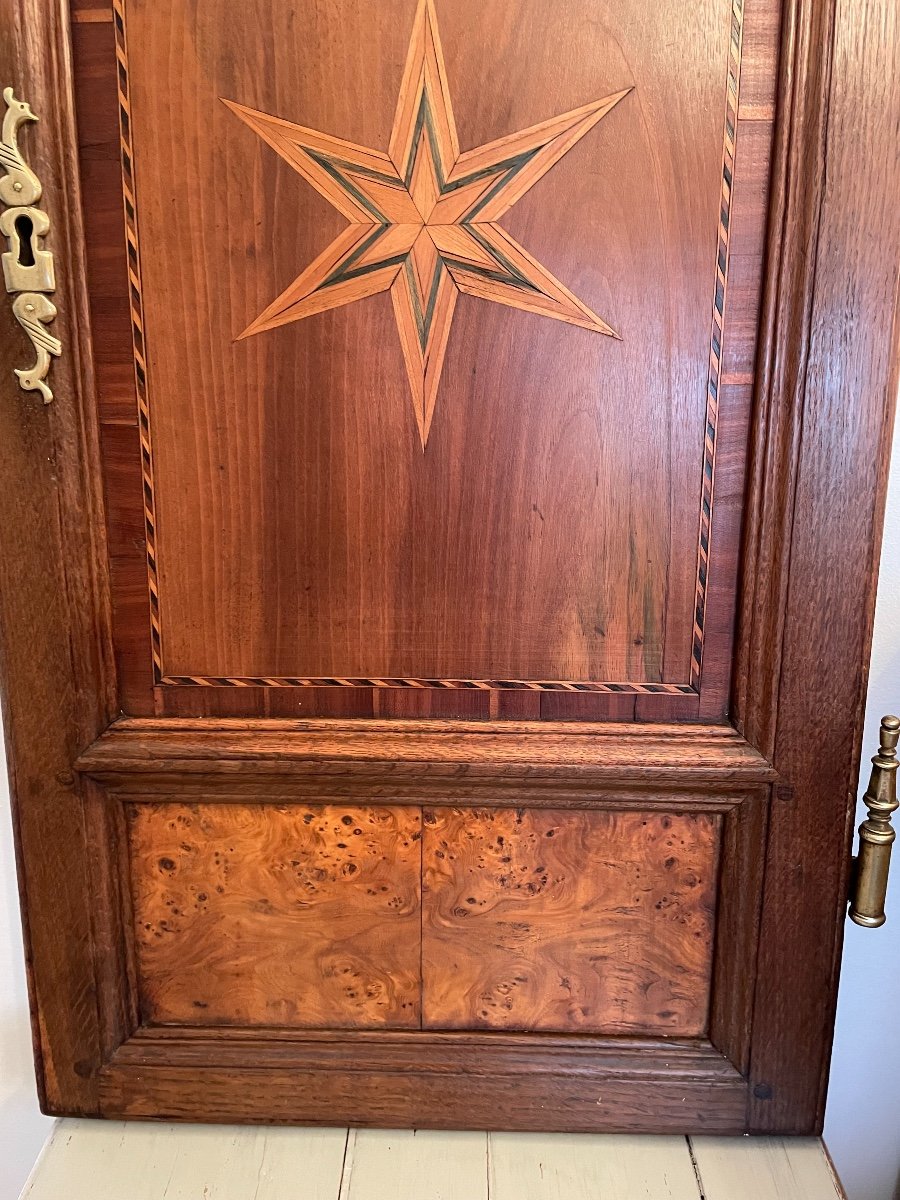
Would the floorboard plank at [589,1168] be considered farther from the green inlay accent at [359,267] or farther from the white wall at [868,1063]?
the green inlay accent at [359,267]

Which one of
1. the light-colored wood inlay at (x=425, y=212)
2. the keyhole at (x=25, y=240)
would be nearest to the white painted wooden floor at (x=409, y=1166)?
the light-colored wood inlay at (x=425, y=212)

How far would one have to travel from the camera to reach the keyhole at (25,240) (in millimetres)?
731

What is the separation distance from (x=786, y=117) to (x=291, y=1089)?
41.4 inches

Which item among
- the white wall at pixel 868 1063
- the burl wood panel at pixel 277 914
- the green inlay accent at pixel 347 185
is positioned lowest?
the white wall at pixel 868 1063

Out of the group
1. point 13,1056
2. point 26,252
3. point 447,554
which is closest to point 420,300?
point 447,554

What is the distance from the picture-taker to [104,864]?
840 mm

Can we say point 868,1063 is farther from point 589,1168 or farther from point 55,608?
point 55,608

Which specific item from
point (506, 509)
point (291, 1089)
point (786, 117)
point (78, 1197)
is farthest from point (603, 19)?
point (78, 1197)

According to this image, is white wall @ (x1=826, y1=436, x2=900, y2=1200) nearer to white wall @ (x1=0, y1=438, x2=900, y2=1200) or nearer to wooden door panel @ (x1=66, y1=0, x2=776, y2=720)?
white wall @ (x1=0, y1=438, x2=900, y2=1200)

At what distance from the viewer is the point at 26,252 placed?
74 centimetres

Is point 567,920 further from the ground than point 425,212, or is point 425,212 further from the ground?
point 425,212

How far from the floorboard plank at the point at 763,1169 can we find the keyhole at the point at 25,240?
1.09 metres

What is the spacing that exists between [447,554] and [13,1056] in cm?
84

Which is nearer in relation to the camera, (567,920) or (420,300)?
(420,300)
